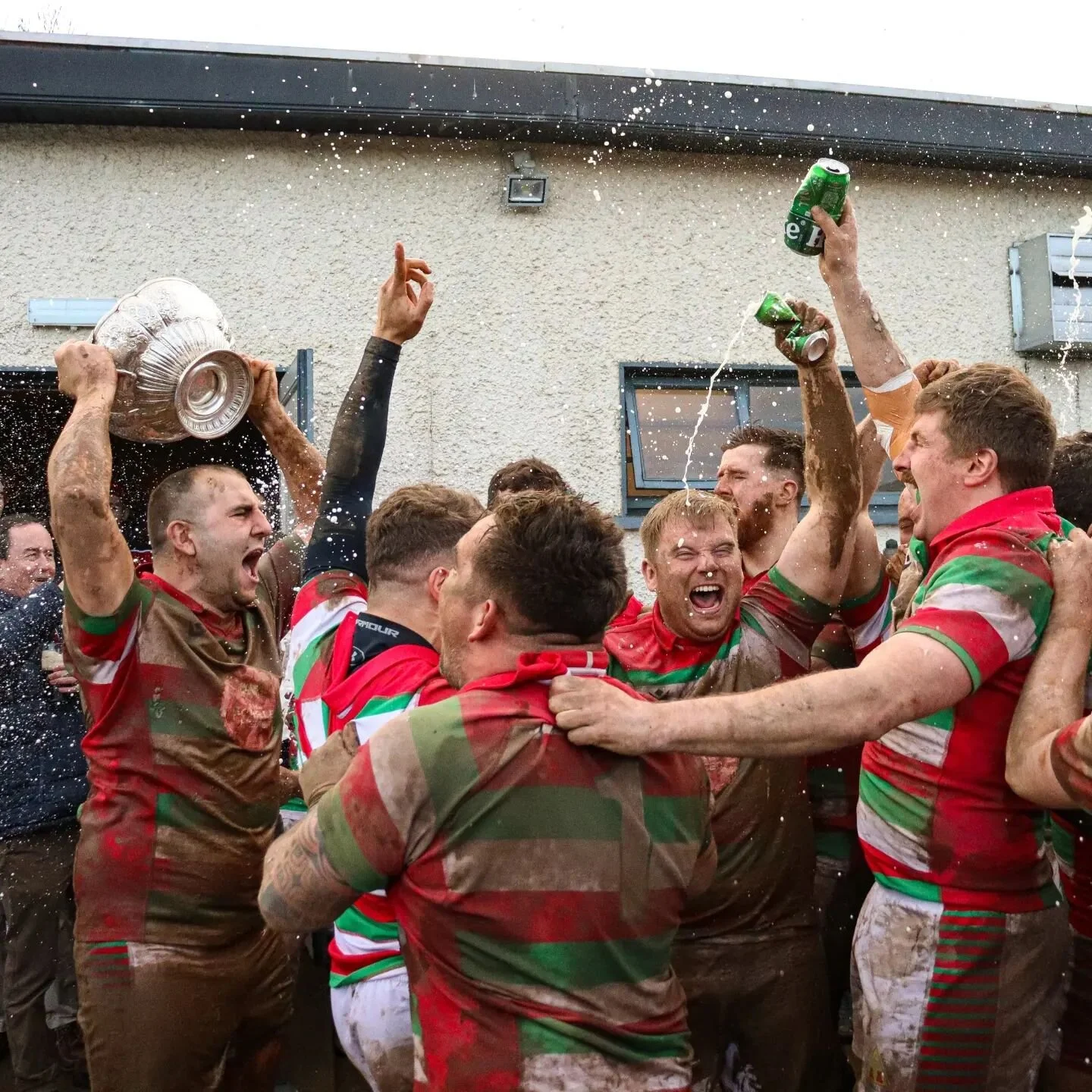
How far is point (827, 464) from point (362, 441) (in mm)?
1282

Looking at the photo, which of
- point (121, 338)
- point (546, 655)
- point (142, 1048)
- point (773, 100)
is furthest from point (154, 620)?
point (773, 100)

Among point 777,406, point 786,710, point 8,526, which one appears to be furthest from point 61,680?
point 777,406

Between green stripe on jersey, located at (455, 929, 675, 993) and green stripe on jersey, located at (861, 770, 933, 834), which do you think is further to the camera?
green stripe on jersey, located at (861, 770, 933, 834)

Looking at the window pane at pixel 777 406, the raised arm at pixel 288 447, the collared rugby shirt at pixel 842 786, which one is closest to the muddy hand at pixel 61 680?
the raised arm at pixel 288 447

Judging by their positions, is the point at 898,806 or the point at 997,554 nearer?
the point at 997,554

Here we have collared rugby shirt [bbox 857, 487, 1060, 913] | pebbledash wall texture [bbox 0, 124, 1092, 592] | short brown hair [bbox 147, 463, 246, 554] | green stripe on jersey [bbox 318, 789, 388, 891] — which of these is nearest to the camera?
green stripe on jersey [bbox 318, 789, 388, 891]

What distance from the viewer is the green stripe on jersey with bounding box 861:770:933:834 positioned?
274 centimetres

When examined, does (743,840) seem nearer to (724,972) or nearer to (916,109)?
(724,972)

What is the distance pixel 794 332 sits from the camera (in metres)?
3.35

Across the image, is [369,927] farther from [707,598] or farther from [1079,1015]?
[1079,1015]

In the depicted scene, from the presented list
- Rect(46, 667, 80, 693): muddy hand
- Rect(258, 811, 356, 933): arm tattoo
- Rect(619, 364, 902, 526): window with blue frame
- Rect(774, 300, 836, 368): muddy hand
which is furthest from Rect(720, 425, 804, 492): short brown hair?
Rect(46, 667, 80, 693): muddy hand

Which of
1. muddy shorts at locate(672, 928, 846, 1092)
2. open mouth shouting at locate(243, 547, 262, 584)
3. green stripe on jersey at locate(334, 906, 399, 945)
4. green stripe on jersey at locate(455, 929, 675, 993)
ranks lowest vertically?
muddy shorts at locate(672, 928, 846, 1092)

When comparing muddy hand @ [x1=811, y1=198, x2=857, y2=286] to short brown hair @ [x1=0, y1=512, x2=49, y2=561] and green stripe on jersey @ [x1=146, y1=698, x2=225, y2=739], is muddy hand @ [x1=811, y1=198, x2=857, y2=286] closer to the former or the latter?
green stripe on jersey @ [x1=146, y1=698, x2=225, y2=739]

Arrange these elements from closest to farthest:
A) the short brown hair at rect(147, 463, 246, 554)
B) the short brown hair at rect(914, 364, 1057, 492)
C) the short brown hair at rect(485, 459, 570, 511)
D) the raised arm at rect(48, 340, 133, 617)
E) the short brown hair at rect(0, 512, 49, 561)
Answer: the short brown hair at rect(914, 364, 1057, 492) < the raised arm at rect(48, 340, 133, 617) < the short brown hair at rect(147, 463, 246, 554) < the short brown hair at rect(485, 459, 570, 511) < the short brown hair at rect(0, 512, 49, 561)
